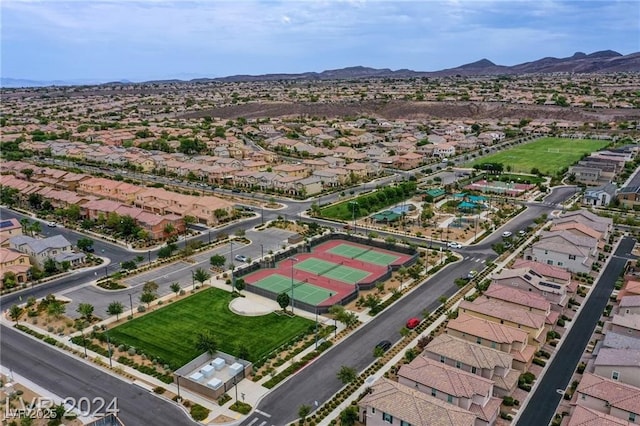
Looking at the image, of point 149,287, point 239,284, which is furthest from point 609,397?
point 149,287

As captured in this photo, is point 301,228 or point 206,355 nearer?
point 206,355

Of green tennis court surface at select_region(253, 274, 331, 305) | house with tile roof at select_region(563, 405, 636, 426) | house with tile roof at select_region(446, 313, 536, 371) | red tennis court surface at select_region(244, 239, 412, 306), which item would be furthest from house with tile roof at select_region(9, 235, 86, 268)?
house with tile roof at select_region(563, 405, 636, 426)

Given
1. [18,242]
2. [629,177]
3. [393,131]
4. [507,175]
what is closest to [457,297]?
[18,242]

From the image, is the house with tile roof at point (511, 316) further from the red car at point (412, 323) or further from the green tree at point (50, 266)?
the green tree at point (50, 266)

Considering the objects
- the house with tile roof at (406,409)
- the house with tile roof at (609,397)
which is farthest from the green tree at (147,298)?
the house with tile roof at (609,397)

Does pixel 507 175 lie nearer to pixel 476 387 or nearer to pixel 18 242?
pixel 476 387

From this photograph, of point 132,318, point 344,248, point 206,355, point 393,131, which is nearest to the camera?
point 206,355

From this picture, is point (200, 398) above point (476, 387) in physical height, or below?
below

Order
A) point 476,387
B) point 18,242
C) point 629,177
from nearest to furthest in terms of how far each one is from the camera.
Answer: point 476,387
point 18,242
point 629,177
